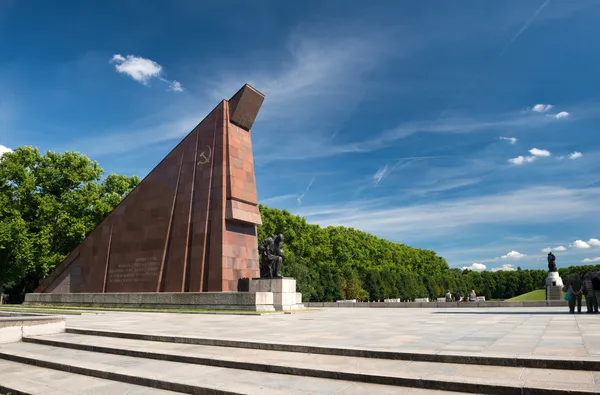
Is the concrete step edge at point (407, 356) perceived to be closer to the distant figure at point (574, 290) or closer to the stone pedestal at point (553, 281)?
the distant figure at point (574, 290)

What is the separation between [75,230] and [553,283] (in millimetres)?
38947

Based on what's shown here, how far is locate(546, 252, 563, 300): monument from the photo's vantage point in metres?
30.7

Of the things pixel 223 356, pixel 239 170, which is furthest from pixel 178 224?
pixel 223 356

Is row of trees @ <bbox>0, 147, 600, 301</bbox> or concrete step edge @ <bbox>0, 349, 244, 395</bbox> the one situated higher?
row of trees @ <bbox>0, 147, 600, 301</bbox>

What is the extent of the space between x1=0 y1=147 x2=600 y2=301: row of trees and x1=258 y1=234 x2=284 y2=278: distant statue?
20.7 meters

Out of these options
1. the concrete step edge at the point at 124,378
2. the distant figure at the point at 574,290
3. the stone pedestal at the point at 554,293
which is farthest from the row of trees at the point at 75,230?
the concrete step edge at the point at 124,378

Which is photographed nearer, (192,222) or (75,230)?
(192,222)

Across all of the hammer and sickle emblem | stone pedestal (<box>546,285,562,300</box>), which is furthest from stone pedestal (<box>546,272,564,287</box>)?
the hammer and sickle emblem

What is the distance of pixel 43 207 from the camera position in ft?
124

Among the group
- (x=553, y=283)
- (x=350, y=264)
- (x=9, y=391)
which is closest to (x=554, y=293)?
(x=553, y=283)

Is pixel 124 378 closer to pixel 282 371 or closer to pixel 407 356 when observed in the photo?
pixel 282 371

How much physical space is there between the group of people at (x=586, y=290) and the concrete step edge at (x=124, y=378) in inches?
621

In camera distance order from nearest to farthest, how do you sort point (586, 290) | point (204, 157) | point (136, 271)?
point (586, 290) < point (204, 157) < point (136, 271)

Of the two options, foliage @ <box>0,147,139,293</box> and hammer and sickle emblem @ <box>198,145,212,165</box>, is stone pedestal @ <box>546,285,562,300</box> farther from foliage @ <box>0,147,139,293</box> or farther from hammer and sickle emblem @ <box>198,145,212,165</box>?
foliage @ <box>0,147,139,293</box>
